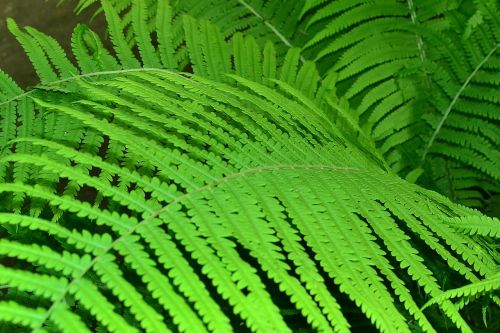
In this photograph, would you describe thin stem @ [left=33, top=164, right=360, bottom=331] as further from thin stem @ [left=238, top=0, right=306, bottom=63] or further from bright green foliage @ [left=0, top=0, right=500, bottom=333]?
thin stem @ [left=238, top=0, right=306, bottom=63]

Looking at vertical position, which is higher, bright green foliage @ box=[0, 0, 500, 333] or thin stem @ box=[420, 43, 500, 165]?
thin stem @ box=[420, 43, 500, 165]

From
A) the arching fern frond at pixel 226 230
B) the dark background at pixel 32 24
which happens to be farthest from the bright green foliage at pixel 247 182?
the dark background at pixel 32 24

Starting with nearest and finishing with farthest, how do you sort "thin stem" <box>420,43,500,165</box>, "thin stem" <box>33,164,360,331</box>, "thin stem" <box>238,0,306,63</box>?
"thin stem" <box>33,164,360,331</box>, "thin stem" <box>420,43,500,165</box>, "thin stem" <box>238,0,306,63</box>

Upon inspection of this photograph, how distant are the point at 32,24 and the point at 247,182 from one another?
2.09m

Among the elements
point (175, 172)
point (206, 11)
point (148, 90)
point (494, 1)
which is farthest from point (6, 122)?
point (494, 1)

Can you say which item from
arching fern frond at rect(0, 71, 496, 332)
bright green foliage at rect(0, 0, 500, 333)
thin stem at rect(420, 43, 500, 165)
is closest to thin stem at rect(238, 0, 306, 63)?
bright green foliage at rect(0, 0, 500, 333)

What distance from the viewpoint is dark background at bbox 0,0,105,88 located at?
93.8 inches

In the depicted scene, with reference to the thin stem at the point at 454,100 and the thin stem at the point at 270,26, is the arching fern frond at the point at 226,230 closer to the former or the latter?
the thin stem at the point at 454,100

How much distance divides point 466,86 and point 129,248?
3.43 ft

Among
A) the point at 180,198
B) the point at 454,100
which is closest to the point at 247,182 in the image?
the point at 180,198

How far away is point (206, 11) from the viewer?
5.01 ft

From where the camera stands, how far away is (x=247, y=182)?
0.72 metres

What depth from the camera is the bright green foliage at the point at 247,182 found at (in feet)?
1.83

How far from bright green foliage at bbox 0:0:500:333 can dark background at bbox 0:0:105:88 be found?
39.9 inches
